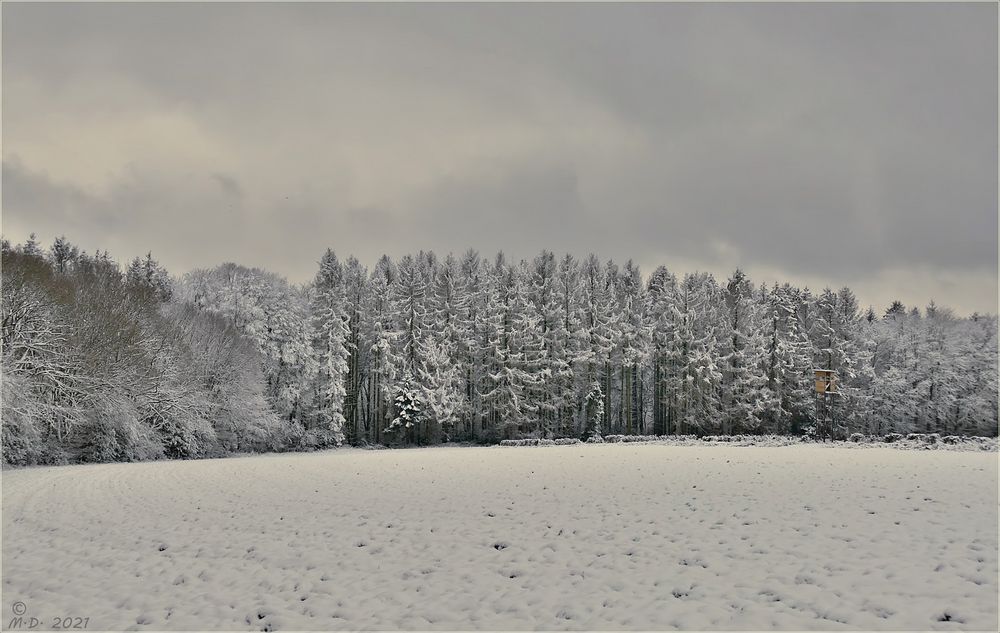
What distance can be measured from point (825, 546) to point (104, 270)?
3736cm

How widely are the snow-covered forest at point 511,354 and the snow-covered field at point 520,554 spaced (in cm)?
2047

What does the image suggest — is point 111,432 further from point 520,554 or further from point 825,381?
point 825,381

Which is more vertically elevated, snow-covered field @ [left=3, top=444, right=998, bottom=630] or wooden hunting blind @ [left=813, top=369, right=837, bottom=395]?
wooden hunting blind @ [left=813, top=369, right=837, bottom=395]

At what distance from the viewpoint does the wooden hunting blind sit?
137 feet

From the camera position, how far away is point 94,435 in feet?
90.5

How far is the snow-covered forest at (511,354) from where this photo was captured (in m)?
36.1

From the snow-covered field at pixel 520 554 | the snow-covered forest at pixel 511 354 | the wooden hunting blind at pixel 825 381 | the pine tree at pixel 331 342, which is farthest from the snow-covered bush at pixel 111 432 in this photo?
the wooden hunting blind at pixel 825 381

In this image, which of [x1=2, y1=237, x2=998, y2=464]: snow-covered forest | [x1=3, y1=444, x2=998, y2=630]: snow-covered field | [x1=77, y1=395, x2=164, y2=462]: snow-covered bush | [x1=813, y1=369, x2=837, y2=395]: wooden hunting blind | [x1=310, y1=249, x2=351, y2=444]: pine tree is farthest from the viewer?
[x1=813, y1=369, x2=837, y2=395]: wooden hunting blind

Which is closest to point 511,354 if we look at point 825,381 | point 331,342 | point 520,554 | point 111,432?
point 331,342

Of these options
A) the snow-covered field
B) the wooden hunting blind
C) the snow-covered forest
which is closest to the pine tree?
the snow-covered forest

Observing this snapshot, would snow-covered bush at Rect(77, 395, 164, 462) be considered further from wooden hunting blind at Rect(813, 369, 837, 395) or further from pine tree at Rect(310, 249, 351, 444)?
wooden hunting blind at Rect(813, 369, 837, 395)

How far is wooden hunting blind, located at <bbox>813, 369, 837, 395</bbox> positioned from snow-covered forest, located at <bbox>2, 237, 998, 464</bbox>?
12.0 ft

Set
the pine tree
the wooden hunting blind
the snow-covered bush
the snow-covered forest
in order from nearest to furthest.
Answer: the snow-covered bush
the snow-covered forest
the pine tree
the wooden hunting blind

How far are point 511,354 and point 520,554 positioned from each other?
35.6m
